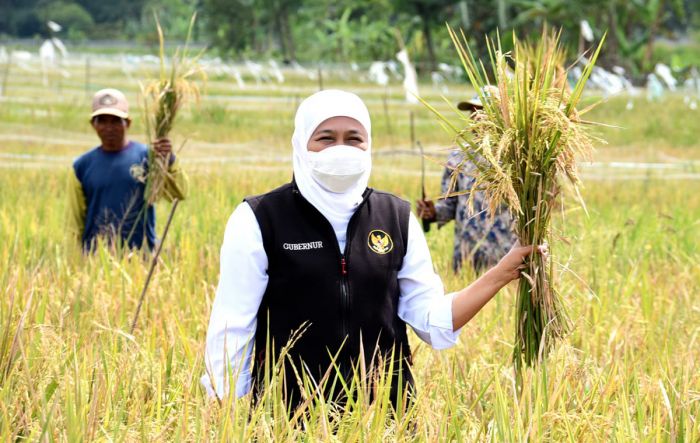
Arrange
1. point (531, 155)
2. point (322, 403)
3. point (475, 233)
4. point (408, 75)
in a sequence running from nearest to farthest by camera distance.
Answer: point (322, 403), point (531, 155), point (475, 233), point (408, 75)

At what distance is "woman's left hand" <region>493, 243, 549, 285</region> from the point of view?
8.41ft

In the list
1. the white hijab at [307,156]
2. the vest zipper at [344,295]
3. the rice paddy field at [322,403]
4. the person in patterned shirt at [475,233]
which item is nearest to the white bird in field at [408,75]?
the person in patterned shirt at [475,233]

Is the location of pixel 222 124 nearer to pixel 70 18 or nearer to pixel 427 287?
pixel 427 287

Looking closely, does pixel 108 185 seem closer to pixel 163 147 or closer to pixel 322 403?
pixel 163 147

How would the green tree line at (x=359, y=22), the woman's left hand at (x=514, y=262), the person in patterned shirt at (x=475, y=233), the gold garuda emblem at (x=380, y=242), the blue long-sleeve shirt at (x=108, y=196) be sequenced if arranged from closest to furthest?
the woman's left hand at (x=514, y=262) → the gold garuda emblem at (x=380, y=242) → the person in patterned shirt at (x=475, y=233) → the blue long-sleeve shirt at (x=108, y=196) → the green tree line at (x=359, y=22)

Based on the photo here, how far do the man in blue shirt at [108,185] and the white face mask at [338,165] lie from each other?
2832 mm

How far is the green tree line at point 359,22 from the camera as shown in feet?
96.8

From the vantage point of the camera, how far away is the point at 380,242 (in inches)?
106

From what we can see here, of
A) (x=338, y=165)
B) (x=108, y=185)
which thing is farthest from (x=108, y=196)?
Result: (x=338, y=165)

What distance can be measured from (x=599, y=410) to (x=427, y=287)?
0.53 meters

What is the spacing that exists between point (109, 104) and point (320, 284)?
3135 mm

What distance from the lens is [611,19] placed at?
27.5 m

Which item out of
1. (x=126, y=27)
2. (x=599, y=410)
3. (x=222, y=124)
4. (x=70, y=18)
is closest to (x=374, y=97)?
(x=222, y=124)

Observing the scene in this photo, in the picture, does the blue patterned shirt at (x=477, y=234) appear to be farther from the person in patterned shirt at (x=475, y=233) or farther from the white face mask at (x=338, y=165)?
the white face mask at (x=338, y=165)
